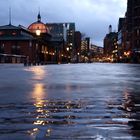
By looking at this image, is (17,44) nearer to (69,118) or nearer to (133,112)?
(133,112)

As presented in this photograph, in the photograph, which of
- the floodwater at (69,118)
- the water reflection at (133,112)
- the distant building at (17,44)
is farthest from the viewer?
the distant building at (17,44)

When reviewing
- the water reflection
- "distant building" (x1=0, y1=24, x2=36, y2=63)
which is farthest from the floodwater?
"distant building" (x1=0, y1=24, x2=36, y2=63)

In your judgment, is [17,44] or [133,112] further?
[17,44]

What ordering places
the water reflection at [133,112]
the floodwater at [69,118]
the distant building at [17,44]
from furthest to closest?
the distant building at [17,44]
the water reflection at [133,112]
the floodwater at [69,118]

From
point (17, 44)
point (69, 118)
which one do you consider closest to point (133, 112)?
point (69, 118)

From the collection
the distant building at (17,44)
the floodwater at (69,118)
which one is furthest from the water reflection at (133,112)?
the distant building at (17,44)

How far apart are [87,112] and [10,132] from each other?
4593mm

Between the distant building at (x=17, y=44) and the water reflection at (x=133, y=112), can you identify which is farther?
the distant building at (x=17, y=44)

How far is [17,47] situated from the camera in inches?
6673

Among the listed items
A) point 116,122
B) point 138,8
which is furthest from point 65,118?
point 138,8

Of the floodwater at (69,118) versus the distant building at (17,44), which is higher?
the distant building at (17,44)

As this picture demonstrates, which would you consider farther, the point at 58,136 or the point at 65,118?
the point at 65,118

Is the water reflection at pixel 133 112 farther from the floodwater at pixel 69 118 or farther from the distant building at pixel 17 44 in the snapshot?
the distant building at pixel 17 44

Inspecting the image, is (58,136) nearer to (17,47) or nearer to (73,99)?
(73,99)
